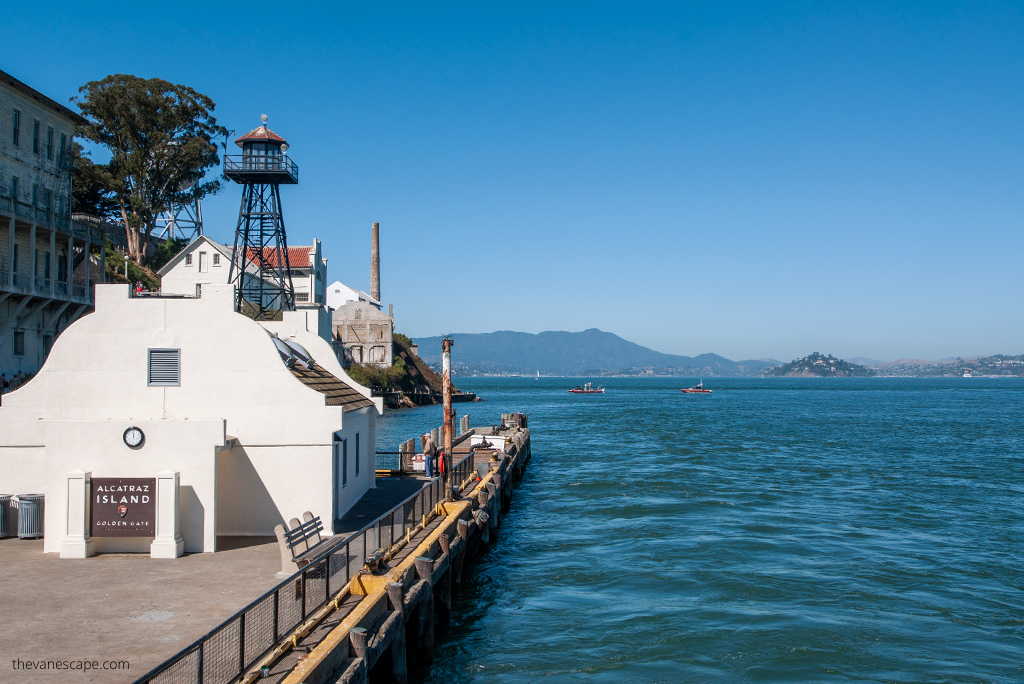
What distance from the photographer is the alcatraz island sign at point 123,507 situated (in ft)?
51.4

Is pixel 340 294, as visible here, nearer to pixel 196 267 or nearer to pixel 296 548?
pixel 196 267

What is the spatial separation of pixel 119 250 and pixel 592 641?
67011 mm

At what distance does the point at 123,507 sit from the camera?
51.5 ft

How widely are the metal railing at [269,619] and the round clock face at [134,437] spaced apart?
5049 mm

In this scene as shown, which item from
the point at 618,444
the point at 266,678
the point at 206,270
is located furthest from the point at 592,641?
the point at 206,270

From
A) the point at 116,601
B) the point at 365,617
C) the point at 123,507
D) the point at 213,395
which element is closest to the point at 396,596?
the point at 365,617

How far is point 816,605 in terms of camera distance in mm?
19250

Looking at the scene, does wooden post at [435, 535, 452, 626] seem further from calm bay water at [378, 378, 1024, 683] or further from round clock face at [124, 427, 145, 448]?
round clock face at [124, 427, 145, 448]

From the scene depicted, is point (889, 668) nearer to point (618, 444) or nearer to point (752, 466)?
point (752, 466)

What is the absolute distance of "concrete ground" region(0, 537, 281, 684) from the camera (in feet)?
33.9

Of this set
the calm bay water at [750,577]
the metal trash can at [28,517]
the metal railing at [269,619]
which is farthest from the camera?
the metal trash can at [28,517]

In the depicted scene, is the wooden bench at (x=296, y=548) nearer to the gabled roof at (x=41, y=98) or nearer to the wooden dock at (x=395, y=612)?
the wooden dock at (x=395, y=612)

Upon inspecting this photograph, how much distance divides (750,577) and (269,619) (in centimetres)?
1514

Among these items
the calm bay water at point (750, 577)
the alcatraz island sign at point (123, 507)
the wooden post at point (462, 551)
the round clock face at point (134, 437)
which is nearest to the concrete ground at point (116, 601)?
the alcatraz island sign at point (123, 507)
